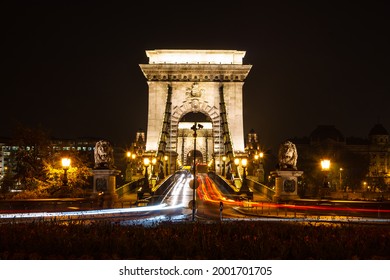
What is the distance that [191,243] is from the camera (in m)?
13.0

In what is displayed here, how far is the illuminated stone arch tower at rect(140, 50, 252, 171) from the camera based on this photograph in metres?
74.5

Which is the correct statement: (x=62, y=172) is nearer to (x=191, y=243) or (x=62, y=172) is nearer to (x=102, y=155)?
(x=102, y=155)

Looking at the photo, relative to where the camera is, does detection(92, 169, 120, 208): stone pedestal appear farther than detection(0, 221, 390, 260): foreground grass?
Yes

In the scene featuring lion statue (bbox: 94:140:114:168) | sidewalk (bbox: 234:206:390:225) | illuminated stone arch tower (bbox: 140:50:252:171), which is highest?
illuminated stone arch tower (bbox: 140:50:252:171)

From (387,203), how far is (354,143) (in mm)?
110373

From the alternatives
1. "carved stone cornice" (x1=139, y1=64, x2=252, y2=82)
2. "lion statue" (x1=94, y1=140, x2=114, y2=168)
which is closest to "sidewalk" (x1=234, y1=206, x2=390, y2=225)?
"lion statue" (x1=94, y1=140, x2=114, y2=168)

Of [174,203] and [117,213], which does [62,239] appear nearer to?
[117,213]

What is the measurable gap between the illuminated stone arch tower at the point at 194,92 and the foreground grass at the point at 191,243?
59.0 metres

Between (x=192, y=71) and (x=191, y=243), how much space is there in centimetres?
6317

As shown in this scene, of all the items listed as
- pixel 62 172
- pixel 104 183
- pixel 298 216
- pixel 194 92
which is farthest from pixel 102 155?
pixel 194 92

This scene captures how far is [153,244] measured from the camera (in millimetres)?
13109

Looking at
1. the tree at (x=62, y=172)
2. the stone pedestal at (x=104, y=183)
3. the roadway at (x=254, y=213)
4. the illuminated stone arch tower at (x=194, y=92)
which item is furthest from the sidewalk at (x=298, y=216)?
the illuminated stone arch tower at (x=194, y=92)

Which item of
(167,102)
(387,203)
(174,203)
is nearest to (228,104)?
(167,102)

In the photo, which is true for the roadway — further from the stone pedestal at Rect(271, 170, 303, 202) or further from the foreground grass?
the foreground grass
